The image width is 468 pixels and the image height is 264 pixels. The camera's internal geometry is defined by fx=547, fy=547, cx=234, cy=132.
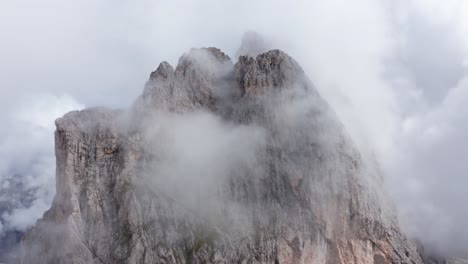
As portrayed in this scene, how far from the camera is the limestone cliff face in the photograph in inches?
6565

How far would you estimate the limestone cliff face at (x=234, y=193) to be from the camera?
166750 millimetres

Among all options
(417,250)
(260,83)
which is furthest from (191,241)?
(417,250)

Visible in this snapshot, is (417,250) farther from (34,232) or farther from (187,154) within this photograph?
(34,232)

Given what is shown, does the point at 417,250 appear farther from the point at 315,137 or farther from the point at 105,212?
the point at 105,212

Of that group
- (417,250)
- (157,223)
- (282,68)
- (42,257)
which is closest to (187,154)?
(157,223)

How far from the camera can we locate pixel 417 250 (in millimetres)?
188500

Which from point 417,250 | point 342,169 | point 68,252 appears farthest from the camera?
point 417,250

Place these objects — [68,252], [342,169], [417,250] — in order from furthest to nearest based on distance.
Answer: [417,250], [342,169], [68,252]

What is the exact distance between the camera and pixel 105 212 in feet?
573

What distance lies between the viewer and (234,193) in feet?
608

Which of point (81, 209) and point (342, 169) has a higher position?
point (342, 169)

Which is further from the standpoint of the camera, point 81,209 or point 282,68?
point 282,68

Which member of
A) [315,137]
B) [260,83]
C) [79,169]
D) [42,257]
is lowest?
[42,257]

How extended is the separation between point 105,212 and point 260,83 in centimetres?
6908
